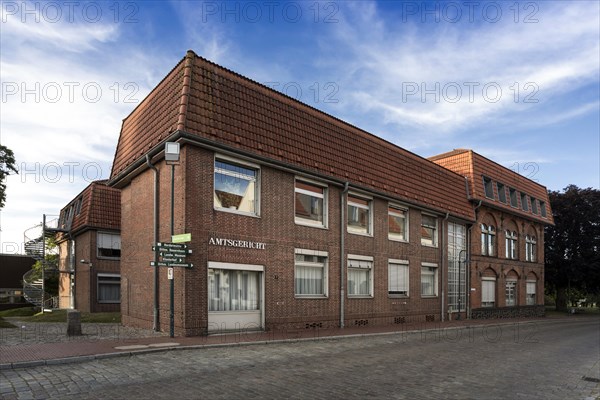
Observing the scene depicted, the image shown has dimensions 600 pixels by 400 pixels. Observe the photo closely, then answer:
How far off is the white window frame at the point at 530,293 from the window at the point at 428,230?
1513 cm

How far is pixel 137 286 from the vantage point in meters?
18.6

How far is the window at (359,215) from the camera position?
71.6ft

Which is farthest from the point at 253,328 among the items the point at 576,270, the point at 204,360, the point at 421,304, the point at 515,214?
the point at 576,270

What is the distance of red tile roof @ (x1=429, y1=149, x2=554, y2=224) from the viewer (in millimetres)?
31731

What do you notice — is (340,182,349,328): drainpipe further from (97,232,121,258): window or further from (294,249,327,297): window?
(97,232,121,258): window

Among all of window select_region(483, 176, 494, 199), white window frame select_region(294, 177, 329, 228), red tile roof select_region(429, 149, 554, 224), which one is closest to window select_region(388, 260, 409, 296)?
white window frame select_region(294, 177, 329, 228)

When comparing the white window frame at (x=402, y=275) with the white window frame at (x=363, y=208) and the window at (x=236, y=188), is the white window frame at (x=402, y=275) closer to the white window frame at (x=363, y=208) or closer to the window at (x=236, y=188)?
the white window frame at (x=363, y=208)

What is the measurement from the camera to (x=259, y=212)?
1758cm

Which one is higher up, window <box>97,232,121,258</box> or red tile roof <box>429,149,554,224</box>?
red tile roof <box>429,149,554,224</box>

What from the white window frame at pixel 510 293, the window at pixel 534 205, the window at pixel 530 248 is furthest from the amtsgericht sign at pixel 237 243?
the window at pixel 534 205

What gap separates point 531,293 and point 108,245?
104 feet

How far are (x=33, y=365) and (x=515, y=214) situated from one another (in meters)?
33.8

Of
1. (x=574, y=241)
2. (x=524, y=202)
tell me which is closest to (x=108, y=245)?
(x=524, y=202)

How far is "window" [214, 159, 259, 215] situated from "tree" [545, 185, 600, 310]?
129ft
